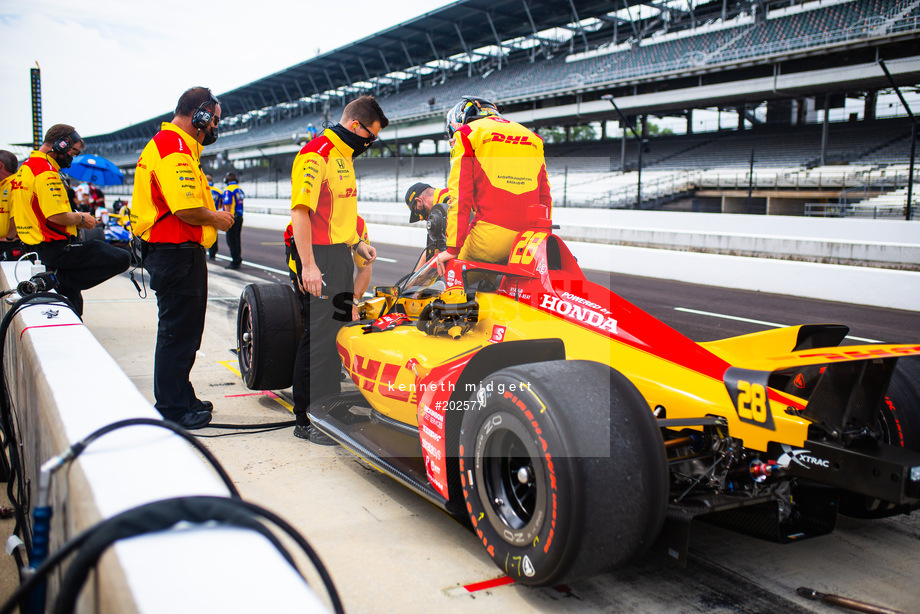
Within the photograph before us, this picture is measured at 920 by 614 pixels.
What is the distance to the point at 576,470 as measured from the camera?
1.99m

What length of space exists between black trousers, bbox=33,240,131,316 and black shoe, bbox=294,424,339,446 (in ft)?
8.60

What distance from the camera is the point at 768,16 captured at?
3338 cm

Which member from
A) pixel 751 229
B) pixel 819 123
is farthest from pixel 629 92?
pixel 751 229

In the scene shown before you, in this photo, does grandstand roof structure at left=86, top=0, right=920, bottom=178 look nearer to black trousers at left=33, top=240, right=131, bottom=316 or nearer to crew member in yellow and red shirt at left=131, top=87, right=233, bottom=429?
black trousers at left=33, top=240, right=131, bottom=316

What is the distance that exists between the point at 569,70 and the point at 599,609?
→ 4256 centimetres

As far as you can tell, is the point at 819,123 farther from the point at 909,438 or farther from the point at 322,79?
the point at 322,79

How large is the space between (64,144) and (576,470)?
5.23 metres

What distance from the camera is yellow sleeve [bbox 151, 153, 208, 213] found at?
390cm

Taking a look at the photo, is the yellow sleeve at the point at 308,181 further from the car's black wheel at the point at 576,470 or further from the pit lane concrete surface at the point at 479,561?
the car's black wheel at the point at 576,470

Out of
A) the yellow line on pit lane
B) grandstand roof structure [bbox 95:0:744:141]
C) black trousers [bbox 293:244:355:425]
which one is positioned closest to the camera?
black trousers [bbox 293:244:355:425]

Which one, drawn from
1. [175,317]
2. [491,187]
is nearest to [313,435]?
[175,317]

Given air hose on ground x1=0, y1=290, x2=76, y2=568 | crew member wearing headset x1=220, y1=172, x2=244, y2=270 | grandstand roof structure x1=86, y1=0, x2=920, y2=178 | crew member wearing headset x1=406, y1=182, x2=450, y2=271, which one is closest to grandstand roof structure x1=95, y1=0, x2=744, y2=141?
grandstand roof structure x1=86, y1=0, x2=920, y2=178

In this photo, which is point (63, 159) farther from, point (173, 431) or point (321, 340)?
point (173, 431)

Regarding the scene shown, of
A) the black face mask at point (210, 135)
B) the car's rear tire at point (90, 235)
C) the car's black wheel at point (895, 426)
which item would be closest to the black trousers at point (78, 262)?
the car's rear tire at point (90, 235)
